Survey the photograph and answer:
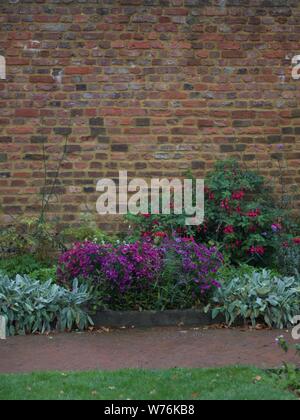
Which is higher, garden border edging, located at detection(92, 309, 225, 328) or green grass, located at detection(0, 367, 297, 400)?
garden border edging, located at detection(92, 309, 225, 328)

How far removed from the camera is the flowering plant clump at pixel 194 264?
23.1ft

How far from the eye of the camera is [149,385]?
4863mm

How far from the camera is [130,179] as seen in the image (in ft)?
29.9

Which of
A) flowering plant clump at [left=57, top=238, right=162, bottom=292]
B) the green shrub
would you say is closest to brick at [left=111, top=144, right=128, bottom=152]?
the green shrub

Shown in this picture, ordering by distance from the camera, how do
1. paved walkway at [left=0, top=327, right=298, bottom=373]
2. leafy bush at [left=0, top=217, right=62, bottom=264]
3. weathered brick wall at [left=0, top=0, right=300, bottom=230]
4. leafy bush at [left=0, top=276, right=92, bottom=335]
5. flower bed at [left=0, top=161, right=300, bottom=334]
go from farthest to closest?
weathered brick wall at [left=0, top=0, right=300, bottom=230], leafy bush at [left=0, top=217, right=62, bottom=264], flower bed at [left=0, top=161, right=300, bottom=334], leafy bush at [left=0, top=276, right=92, bottom=335], paved walkway at [left=0, top=327, right=298, bottom=373]

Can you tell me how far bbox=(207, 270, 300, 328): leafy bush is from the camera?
688 centimetres

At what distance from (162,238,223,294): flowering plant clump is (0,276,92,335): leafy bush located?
1019mm

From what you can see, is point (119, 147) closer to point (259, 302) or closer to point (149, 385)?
point (259, 302)

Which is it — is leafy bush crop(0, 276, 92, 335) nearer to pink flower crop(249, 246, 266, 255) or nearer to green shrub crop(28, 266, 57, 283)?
green shrub crop(28, 266, 57, 283)

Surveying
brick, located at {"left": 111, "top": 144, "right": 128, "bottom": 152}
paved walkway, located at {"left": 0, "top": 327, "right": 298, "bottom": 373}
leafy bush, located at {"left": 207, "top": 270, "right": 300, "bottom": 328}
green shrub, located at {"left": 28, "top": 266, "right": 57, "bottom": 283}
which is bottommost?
paved walkway, located at {"left": 0, "top": 327, "right": 298, "bottom": 373}

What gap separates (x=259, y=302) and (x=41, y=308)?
2.30 metres

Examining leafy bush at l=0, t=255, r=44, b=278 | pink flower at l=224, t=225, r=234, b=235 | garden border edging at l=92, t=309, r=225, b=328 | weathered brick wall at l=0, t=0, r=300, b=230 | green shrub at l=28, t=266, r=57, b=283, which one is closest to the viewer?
garden border edging at l=92, t=309, r=225, b=328

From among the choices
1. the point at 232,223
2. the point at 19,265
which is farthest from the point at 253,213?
the point at 19,265

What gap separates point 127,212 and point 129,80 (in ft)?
6.08
